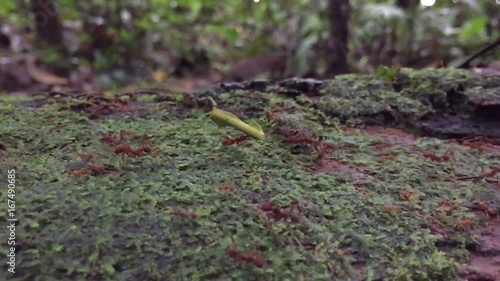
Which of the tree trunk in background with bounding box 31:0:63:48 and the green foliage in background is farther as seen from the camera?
the tree trunk in background with bounding box 31:0:63:48

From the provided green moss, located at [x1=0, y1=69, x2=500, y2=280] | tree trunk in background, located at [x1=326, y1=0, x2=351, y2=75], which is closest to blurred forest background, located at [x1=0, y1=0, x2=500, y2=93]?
tree trunk in background, located at [x1=326, y1=0, x2=351, y2=75]

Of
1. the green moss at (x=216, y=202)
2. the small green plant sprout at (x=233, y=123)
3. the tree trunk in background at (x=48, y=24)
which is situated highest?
the tree trunk in background at (x=48, y=24)

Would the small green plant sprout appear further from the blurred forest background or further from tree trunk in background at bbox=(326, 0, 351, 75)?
tree trunk in background at bbox=(326, 0, 351, 75)

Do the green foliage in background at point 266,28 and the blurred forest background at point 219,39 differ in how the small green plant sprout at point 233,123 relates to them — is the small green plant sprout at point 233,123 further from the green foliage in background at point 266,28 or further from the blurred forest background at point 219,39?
the green foliage in background at point 266,28

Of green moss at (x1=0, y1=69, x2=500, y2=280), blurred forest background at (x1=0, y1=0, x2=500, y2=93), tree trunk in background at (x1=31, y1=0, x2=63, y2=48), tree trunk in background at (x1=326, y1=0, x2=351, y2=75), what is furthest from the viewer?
tree trunk in background at (x1=31, y1=0, x2=63, y2=48)

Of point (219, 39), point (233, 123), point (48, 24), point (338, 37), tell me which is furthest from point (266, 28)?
point (233, 123)

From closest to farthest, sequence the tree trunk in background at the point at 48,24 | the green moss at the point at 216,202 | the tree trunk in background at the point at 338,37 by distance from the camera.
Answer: the green moss at the point at 216,202
the tree trunk in background at the point at 338,37
the tree trunk in background at the point at 48,24

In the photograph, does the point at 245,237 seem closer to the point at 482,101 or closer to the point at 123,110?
the point at 123,110

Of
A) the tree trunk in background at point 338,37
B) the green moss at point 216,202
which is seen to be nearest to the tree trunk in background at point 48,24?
the tree trunk in background at point 338,37
